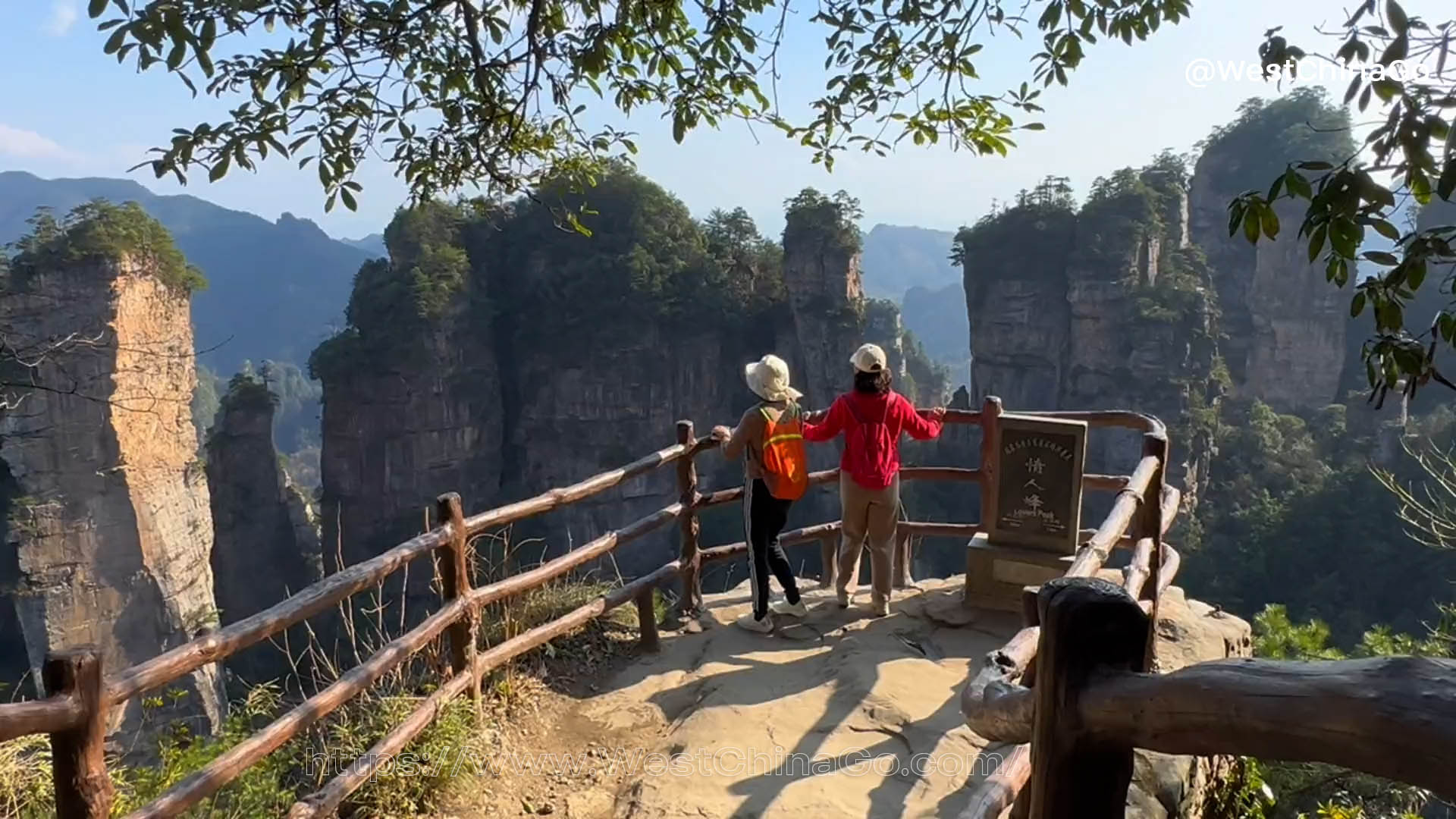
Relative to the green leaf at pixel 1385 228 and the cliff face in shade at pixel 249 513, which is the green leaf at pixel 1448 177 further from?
the cliff face in shade at pixel 249 513

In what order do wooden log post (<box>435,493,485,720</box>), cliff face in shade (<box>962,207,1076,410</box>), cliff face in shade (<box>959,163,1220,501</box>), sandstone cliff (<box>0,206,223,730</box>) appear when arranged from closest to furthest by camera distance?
wooden log post (<box>435,493,485,720</box>) → sandstone cliff (<box>0,206,223,730</box>) → cliff face in shade (<box>959,163,1220,501</box>) → cliff face in shade (<box>962,207,1076,410</box>)

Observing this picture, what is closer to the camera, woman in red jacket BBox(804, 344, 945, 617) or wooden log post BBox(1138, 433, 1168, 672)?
wooden log post BBox(1138, 433, 1168, 672)

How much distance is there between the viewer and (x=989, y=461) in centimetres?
470

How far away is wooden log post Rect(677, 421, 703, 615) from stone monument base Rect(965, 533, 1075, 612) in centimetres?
135

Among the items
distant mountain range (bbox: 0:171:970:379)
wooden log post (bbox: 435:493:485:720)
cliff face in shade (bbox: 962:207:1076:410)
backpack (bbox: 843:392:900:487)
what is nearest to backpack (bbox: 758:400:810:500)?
backpack (bbox: 843:392:900:487)

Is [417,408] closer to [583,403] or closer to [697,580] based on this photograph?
[583,403]

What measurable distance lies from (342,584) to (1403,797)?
5.67 m

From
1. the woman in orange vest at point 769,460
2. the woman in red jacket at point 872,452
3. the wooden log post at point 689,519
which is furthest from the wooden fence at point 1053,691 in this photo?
the woman in red jacket at point 872,452

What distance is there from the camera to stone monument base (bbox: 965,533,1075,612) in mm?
4379

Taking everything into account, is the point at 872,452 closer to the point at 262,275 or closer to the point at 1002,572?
the point at 1002,572

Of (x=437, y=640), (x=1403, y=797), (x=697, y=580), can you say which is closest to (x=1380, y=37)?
(x=437, y=640)

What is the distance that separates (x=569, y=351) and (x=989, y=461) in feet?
91.9

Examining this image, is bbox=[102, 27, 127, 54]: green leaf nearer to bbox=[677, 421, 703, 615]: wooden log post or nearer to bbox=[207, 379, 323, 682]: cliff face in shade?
bbox=[677, 421, 703, 615]: wooden log post

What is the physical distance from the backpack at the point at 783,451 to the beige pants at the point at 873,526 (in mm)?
272
